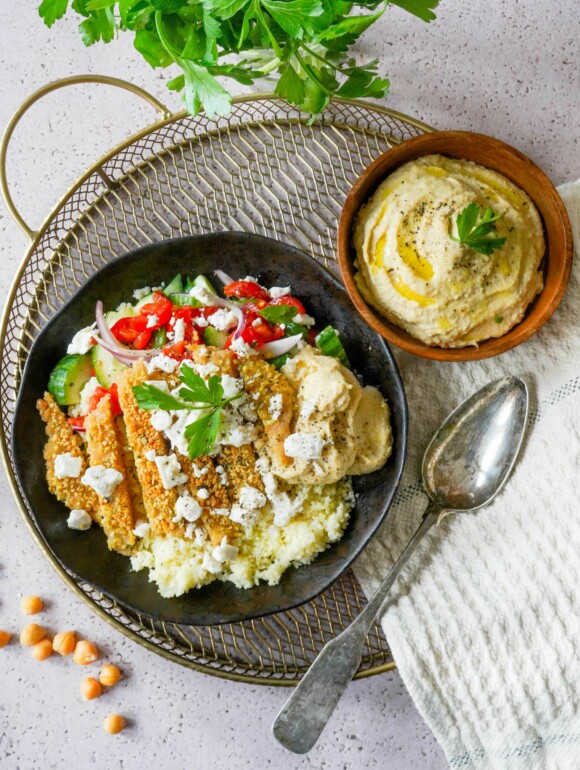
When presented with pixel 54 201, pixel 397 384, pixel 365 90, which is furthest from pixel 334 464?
pixel 54 201

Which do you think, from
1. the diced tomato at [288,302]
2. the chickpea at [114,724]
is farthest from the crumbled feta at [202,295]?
the chickpea at [114,724]

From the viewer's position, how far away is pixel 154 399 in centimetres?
263

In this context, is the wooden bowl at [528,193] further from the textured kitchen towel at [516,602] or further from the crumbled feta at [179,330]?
the crumbled feta at [179,330]

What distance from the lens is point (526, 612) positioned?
288 centimetres

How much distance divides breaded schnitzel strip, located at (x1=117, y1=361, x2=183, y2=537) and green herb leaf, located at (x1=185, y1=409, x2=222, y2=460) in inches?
8.2

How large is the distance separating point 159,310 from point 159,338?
0.37 feet

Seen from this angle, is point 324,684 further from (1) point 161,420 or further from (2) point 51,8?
(2) point 51,8

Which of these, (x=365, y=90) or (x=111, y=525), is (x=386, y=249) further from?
(x=111, y=525)

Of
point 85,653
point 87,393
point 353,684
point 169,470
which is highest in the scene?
point 87,393

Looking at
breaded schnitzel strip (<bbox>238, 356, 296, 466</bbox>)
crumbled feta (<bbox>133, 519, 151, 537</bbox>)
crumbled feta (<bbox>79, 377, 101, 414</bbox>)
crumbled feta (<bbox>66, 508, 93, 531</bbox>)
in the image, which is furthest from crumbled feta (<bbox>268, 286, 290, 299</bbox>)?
crumbled feta (<bbox>66, 508, 93, 531</bbox>)

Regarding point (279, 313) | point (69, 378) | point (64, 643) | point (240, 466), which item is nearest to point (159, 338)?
point (69, 378)

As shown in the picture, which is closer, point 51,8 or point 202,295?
point 51,8

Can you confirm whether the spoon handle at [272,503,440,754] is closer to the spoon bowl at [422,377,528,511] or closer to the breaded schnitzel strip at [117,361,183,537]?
the spoon bowl at [422,377,528,511]

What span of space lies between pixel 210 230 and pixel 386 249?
89cm
